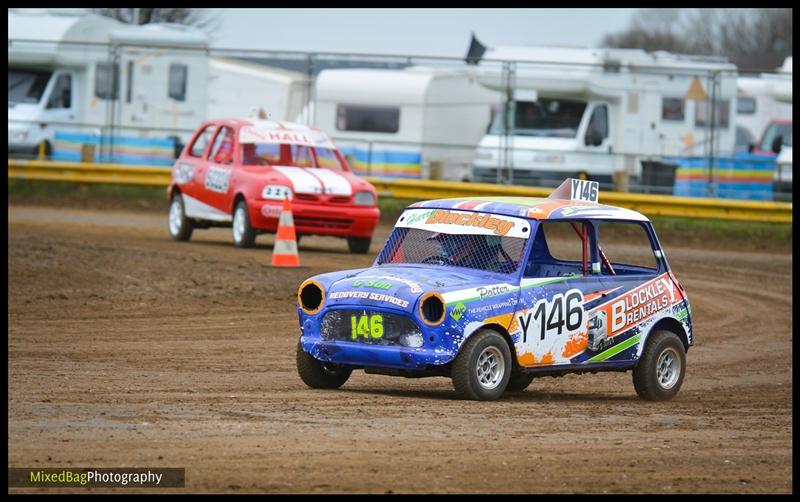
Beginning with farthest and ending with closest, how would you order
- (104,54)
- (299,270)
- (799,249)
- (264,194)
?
1. (104,54)
2. (799,249)
3. (264,194)
4. (299,270)

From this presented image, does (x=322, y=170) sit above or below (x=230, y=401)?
above

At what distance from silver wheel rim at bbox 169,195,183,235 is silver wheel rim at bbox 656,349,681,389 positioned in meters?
11.4

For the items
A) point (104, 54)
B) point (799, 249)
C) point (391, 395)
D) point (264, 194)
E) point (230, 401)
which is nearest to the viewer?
point (230, 401)

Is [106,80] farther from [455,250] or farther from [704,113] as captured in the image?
[455,250]

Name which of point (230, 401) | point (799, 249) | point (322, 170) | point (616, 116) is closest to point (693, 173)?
point (616, 116)

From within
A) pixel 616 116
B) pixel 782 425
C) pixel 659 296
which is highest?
pixel 616 116

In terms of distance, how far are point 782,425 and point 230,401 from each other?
3.50 meters

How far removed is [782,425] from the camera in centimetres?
972

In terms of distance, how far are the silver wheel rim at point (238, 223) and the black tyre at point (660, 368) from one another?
10.0m

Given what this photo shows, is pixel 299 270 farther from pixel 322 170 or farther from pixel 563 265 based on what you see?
pixel 563 265

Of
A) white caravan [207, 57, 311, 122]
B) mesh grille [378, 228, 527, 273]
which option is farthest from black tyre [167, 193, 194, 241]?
white caravan [207, 57, 311, 122]

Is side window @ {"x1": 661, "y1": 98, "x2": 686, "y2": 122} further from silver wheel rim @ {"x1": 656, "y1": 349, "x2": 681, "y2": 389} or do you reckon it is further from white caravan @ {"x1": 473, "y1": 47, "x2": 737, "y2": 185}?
silver wheel rim @ {"x1": 656, "y1": 349, "x2": 681, "y2": 389}

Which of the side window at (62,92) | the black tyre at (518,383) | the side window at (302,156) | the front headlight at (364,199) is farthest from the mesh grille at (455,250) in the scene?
the side window at (62,92)

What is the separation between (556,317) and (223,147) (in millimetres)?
11389
